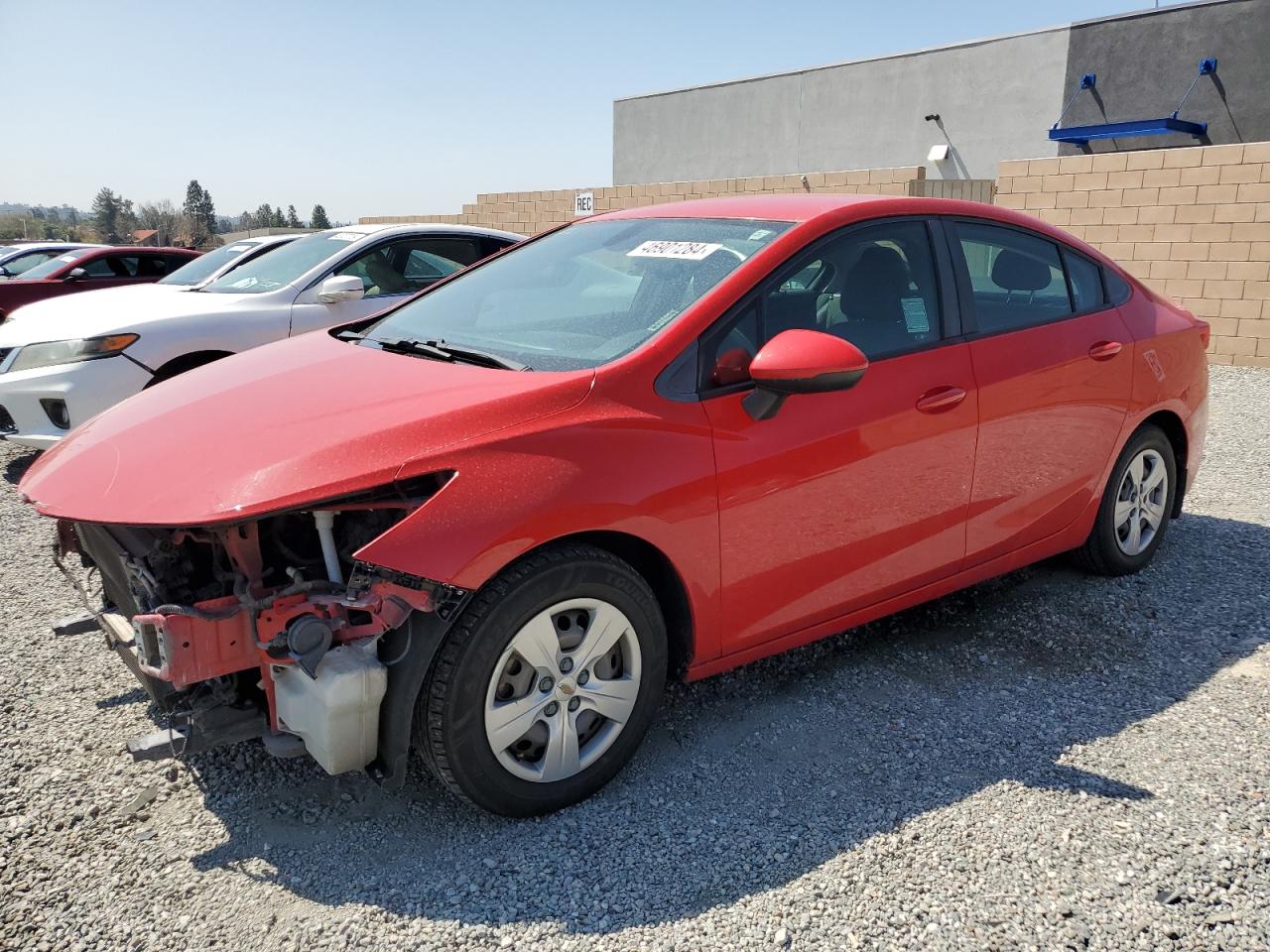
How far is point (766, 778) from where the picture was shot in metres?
2.97

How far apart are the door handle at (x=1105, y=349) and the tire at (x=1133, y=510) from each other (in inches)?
18.4

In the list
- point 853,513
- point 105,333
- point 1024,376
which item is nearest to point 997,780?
point 853,513

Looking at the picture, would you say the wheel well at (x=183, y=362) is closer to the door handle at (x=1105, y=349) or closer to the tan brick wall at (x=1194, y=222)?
the door handle at (x=1105, y=349)

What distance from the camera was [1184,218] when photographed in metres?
11.2

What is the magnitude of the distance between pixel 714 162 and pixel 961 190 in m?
14.3

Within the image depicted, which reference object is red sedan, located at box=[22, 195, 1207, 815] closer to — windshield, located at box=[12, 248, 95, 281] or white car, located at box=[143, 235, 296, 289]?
white car, located at box=[143, 235, 296, 289]

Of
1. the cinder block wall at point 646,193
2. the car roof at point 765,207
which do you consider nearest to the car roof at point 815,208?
the car roof at point 765,207

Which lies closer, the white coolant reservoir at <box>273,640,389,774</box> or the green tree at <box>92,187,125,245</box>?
the white coolant reservoir at <box>273,640,389,774</box>

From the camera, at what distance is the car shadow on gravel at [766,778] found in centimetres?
251

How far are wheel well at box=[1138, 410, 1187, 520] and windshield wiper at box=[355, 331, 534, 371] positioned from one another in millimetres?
2981

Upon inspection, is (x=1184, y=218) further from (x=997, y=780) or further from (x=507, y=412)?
(x=507, y=412)

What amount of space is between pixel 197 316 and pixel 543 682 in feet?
15.2

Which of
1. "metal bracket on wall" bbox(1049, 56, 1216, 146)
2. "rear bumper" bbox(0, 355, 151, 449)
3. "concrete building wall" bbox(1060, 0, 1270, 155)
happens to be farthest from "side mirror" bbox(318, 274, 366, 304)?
"concrete building wall" bbox(1060, 0, 1270, 155)

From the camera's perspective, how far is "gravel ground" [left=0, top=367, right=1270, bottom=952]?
2.37 m
